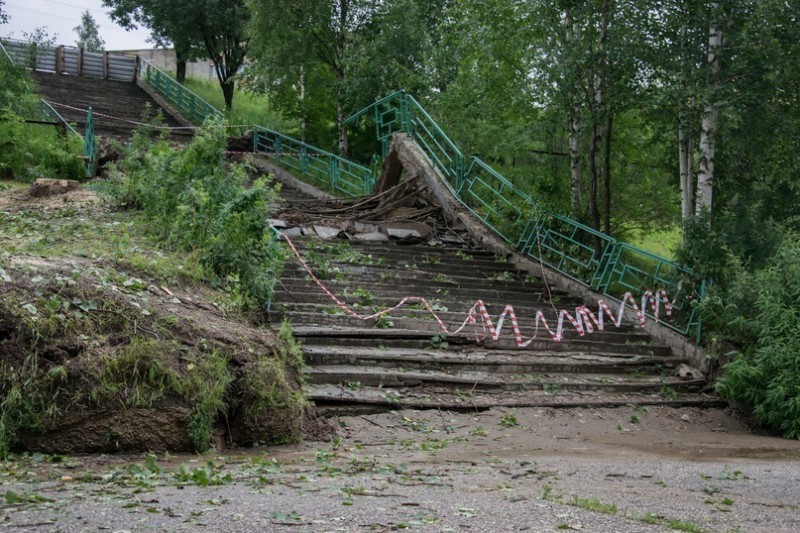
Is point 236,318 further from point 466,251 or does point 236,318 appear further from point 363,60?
point 363,60

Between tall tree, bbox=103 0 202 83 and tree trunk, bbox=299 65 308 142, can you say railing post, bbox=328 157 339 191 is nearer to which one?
tree trunk, bbox=299 65 308 142

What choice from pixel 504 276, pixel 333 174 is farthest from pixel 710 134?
pixel 333 174

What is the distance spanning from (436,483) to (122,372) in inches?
115

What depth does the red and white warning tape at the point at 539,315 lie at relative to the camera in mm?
12141

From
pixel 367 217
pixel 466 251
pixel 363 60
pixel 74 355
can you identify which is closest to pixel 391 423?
pixel 74 355

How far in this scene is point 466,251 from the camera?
1589 centimetres

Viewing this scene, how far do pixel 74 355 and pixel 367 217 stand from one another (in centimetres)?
1026

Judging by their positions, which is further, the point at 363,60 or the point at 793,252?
the point at 363,60

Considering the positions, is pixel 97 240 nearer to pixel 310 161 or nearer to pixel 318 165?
pixel 318 165

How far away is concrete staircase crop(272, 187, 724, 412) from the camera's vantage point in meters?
10.2

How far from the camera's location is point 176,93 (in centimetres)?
3109

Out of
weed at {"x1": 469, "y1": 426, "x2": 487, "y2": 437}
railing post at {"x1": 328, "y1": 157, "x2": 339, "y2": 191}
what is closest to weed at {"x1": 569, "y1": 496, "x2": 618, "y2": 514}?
weed at {"x1": 469, "y1": 426, "x2": 487, "y2": 437}

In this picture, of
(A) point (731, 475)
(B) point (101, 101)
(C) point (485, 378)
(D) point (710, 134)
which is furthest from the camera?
(B) point (101, 101)

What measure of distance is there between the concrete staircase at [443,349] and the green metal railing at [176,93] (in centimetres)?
1550
